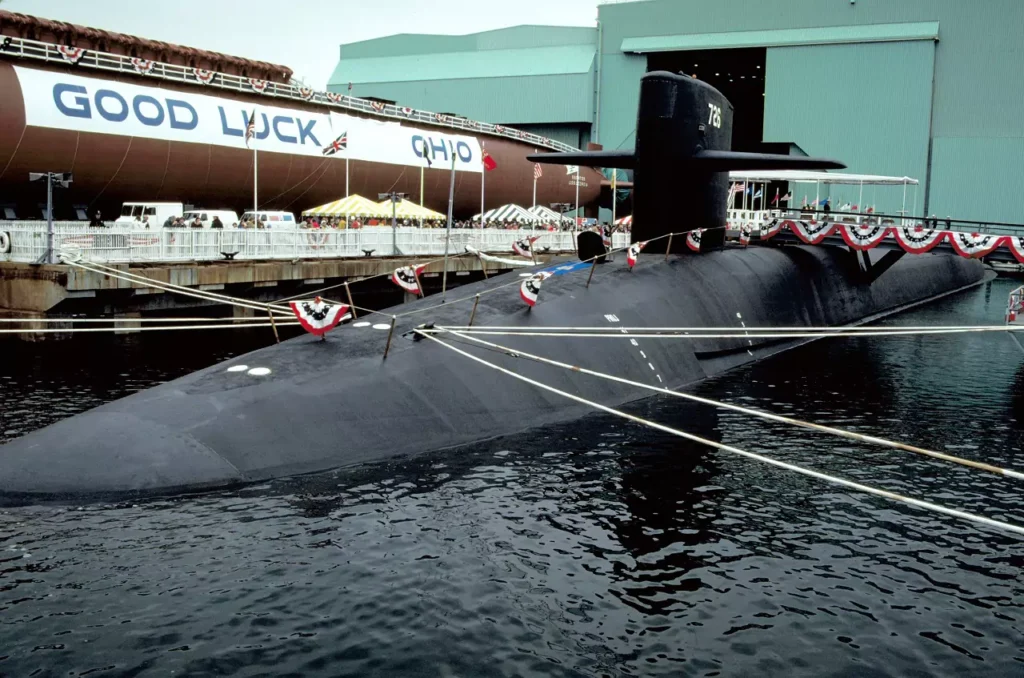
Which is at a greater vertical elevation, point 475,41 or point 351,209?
point 475,41

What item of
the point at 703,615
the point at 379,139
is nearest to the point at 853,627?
the point at 703,615

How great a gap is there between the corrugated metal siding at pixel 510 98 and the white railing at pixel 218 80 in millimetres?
6995

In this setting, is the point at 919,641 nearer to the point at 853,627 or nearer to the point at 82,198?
the point at 853,627

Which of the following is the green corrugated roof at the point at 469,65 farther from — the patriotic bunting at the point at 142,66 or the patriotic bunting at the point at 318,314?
the patriotic bunting at the point at 318,314

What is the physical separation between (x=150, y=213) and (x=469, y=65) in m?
39.2

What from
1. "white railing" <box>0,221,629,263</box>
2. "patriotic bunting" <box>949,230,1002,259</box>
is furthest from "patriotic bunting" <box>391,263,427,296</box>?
"patriotic bunting" <box>949,230,1002,259</box>

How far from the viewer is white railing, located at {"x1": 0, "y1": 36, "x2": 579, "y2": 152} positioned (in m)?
37.9

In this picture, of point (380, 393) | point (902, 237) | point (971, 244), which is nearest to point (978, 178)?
point (902, 237)

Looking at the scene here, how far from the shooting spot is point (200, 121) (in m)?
43.2

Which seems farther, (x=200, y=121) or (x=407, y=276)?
(x=200, y=121)

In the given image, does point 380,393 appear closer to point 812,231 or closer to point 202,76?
point 812,231

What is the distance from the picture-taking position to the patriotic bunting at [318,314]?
14664 mm

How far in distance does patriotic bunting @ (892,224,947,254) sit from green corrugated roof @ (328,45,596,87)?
138 feet

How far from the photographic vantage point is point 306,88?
49688 mm
